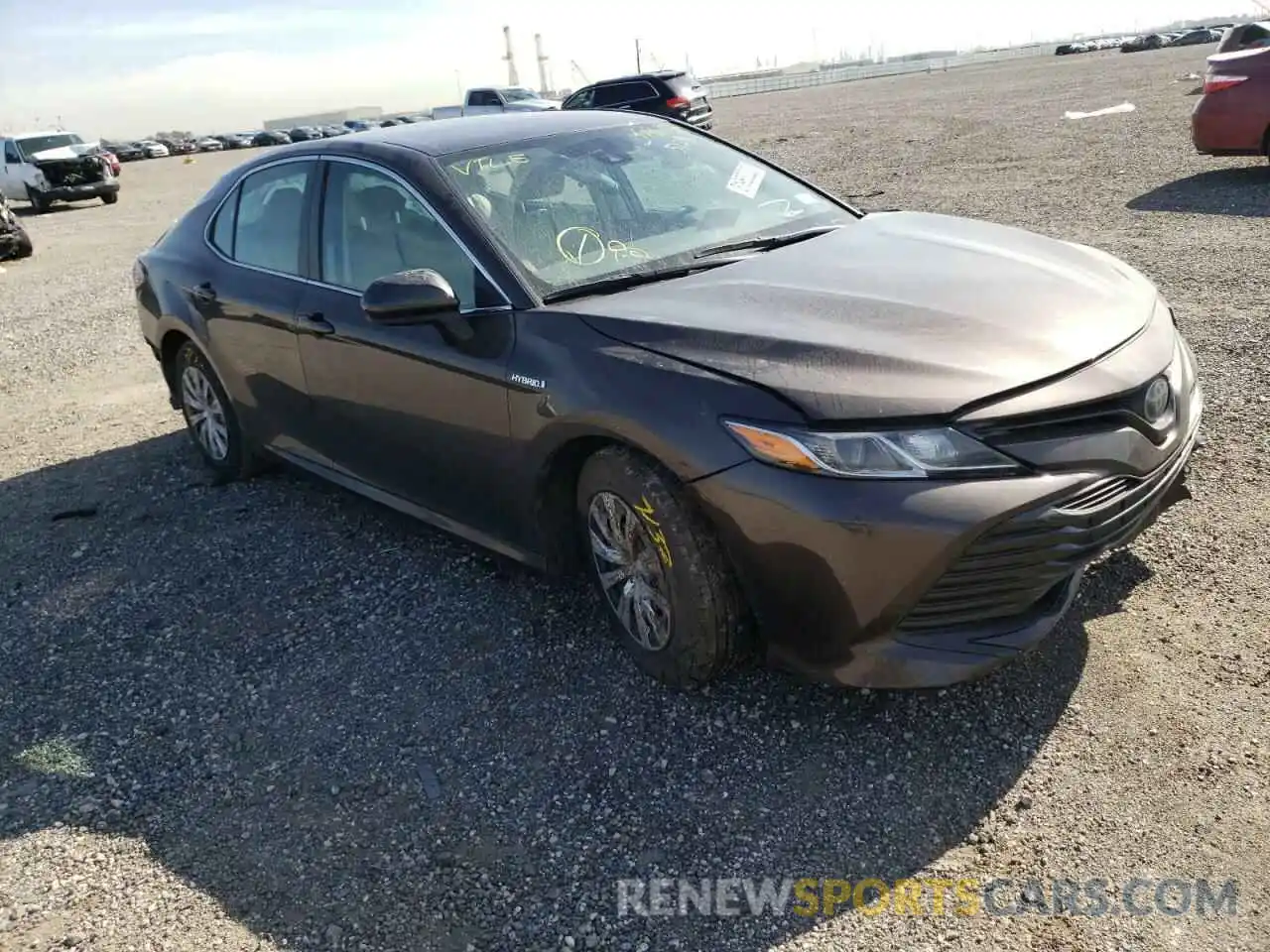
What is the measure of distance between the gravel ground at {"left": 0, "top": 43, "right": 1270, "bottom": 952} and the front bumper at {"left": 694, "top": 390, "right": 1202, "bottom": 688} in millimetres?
358

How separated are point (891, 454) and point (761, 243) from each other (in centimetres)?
146

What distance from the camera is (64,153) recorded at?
24.4m

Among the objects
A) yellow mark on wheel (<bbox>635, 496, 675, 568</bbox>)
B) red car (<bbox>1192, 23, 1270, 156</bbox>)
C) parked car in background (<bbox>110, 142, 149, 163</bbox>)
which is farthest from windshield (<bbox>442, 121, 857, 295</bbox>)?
parked car in background (<bbox>110, 142, 149, 163</bbox>)

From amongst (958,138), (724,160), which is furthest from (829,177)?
(724,160)

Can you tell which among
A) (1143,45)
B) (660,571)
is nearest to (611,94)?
(660,571)

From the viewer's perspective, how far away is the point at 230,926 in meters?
2.59

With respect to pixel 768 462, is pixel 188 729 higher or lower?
lower

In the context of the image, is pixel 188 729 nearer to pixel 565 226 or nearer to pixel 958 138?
pixel 565 226

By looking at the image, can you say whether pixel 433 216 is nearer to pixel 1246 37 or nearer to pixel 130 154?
pixel 1246 37

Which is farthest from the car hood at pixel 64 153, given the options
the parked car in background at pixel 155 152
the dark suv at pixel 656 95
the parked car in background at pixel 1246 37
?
the parked car in background at pixel 155 152

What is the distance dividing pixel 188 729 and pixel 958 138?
16396mm

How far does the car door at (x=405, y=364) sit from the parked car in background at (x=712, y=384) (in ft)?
0.04

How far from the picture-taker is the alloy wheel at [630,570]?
311 cm

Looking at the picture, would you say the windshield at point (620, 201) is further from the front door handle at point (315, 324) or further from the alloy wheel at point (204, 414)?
the alloy wheel at point (204, 414)
